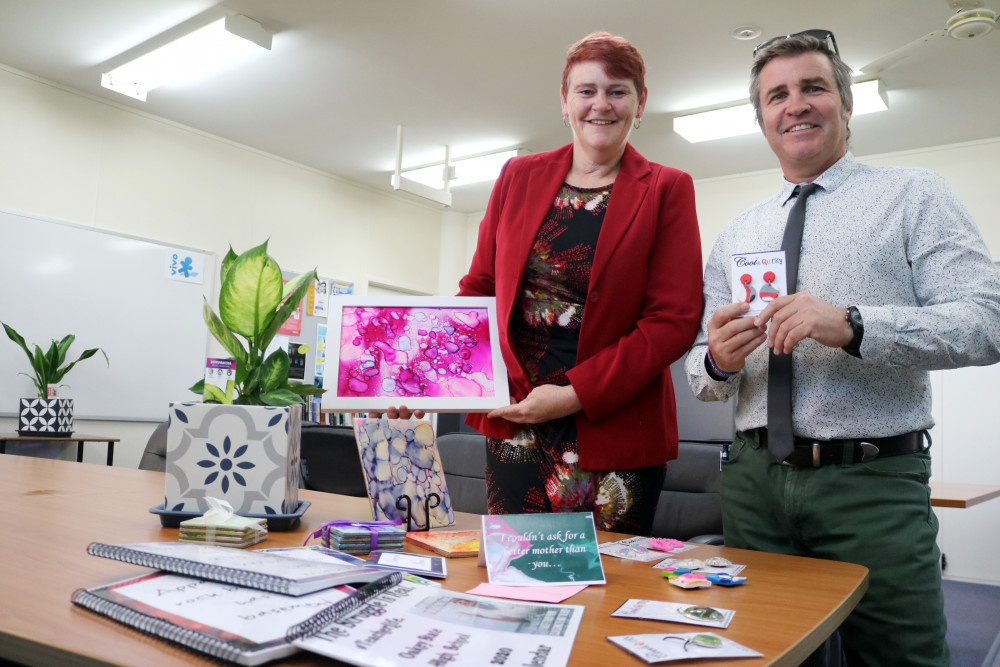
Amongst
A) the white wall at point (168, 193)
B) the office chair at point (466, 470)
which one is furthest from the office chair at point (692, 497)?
the white wall at point (168, 193)

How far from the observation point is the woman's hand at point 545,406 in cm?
124

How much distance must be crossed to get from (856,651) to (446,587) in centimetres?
72

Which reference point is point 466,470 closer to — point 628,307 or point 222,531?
point 628,307

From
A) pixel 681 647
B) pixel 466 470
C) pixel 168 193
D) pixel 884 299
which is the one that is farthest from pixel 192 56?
pixel 681 647

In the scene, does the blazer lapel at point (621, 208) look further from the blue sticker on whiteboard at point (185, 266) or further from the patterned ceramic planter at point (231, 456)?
the blue sticker on whiteboard at point (185, 266)

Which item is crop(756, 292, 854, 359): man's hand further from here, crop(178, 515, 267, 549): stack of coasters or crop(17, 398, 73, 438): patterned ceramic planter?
crop(17, 398, 73, 438): patterned ceramic planter

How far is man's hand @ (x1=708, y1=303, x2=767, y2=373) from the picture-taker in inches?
45.2

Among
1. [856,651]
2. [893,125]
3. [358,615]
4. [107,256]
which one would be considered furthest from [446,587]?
[893,125]

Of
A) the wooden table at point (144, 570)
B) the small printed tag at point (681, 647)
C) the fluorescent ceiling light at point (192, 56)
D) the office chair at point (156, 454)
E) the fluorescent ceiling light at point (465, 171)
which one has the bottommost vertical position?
the office chair at point (156, 454)

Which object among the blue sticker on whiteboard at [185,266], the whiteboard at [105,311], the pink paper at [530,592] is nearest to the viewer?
the pink paper at [530,592]

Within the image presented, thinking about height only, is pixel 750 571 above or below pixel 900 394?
below

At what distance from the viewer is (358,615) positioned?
2.04 feet

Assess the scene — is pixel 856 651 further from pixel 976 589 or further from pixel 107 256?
pixel 107 256

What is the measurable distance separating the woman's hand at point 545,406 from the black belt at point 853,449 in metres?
0.37
